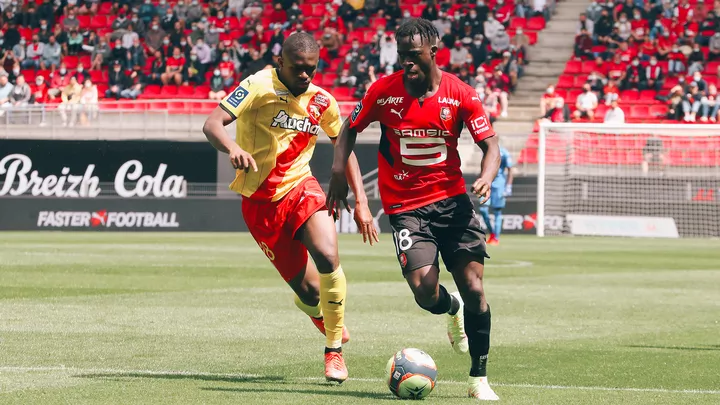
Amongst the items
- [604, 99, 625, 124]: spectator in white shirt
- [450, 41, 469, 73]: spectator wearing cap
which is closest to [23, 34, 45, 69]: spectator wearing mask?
[450, 41, 469, 73]: spectator wearing cap

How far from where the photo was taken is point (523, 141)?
2919 cm

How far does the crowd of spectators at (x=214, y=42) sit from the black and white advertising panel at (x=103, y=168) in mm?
3286

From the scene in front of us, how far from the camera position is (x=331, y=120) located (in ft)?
27.1

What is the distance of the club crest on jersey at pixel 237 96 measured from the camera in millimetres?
7922

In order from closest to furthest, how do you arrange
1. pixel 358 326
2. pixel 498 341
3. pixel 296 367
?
pixel 296 367, pixel 498 341, pixel 358 326

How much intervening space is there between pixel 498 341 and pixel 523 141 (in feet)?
65.0

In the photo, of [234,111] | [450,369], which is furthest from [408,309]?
[234,111]

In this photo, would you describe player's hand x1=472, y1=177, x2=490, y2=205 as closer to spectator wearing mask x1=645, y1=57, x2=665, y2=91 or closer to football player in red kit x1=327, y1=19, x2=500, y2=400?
football player in red kit x1=327, y1=19, x2=500, y2=400

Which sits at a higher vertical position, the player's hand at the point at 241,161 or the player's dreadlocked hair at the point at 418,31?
the player's dreadlocked hair at the point at 418,31

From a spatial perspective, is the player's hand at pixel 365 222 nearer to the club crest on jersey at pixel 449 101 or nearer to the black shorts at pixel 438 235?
the black shorts at pixel 438 235

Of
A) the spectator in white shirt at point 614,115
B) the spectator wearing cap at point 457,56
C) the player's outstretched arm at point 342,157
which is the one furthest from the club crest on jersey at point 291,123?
the spectator wearing cap at point 457,56

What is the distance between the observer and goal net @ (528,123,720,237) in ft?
92.7

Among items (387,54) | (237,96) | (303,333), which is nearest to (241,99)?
(237,96)

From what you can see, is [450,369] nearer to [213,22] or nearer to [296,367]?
[296,367]
